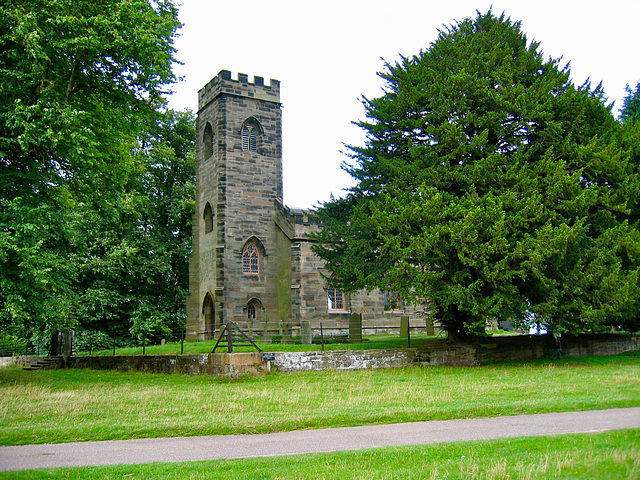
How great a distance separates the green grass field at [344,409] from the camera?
6.90 m

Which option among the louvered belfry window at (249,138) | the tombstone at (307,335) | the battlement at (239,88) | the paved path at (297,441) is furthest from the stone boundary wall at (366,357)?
the battlement at (239,88)

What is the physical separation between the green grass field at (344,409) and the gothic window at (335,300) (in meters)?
12.2

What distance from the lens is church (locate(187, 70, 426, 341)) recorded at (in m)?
30.4

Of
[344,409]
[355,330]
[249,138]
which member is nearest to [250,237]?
[249,138]

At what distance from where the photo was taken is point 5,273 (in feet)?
53.5

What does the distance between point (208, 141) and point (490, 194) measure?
1897 centimetres

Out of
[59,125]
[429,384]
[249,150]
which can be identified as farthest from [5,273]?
[249,150]

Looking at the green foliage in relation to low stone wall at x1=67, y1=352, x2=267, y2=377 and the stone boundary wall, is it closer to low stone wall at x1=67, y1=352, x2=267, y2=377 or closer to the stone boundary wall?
the stone boundary wall

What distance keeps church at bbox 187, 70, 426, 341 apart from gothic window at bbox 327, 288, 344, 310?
0.05 m

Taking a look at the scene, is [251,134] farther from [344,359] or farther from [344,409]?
[344,409]

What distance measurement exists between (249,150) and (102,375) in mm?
15322

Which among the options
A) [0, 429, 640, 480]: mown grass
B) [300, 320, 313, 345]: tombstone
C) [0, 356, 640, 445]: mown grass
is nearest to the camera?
[0, 429, 640, 480]: mown grass

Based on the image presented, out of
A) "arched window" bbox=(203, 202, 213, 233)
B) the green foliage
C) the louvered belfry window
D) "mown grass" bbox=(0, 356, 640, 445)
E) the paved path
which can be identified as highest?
the green foliage

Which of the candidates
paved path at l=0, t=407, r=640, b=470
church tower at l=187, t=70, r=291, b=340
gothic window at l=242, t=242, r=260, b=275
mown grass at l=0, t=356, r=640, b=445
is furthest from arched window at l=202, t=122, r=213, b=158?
paved path at l=0, t=407, r=640, b=470
